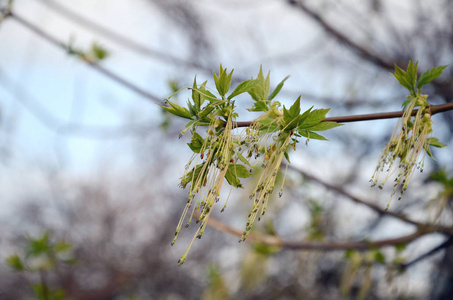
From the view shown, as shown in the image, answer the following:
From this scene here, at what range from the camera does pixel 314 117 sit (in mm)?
772

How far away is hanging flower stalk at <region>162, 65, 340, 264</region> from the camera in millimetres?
781

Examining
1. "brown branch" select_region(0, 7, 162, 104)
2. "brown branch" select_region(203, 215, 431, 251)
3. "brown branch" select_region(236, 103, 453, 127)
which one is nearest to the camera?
"brown branch" select_region(236, 103, 453, 127)

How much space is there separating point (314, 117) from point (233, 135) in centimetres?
16

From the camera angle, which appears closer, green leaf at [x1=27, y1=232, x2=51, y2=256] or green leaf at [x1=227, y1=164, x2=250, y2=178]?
green leaf at [x1=227, y1=164, x2=250, y2=178]

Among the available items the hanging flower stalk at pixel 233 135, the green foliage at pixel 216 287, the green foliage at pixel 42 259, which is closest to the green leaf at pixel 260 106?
the hanging flower stalk at pixel 233 135

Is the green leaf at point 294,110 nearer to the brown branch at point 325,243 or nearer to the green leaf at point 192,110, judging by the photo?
the green leaf at point 192,110

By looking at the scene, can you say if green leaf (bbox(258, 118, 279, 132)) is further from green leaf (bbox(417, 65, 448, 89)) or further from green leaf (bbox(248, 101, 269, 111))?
green leaf (bbox(417, 65, 448, 89))

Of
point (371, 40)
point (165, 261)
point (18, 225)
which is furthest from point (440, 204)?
point (18, 225)

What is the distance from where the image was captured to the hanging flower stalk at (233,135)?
2.56 feet

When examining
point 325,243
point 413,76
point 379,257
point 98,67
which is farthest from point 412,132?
point 98,67

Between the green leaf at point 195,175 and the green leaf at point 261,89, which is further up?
the green leaf at point 261,89

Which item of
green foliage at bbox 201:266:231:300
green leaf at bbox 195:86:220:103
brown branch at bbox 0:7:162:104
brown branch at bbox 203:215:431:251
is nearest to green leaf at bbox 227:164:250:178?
green leaf at bbox 195:86:220:103

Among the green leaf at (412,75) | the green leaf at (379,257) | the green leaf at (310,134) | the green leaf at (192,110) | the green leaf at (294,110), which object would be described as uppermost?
the green leaf at (379,257)

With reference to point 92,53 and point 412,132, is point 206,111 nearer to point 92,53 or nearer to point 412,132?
point 412,132
